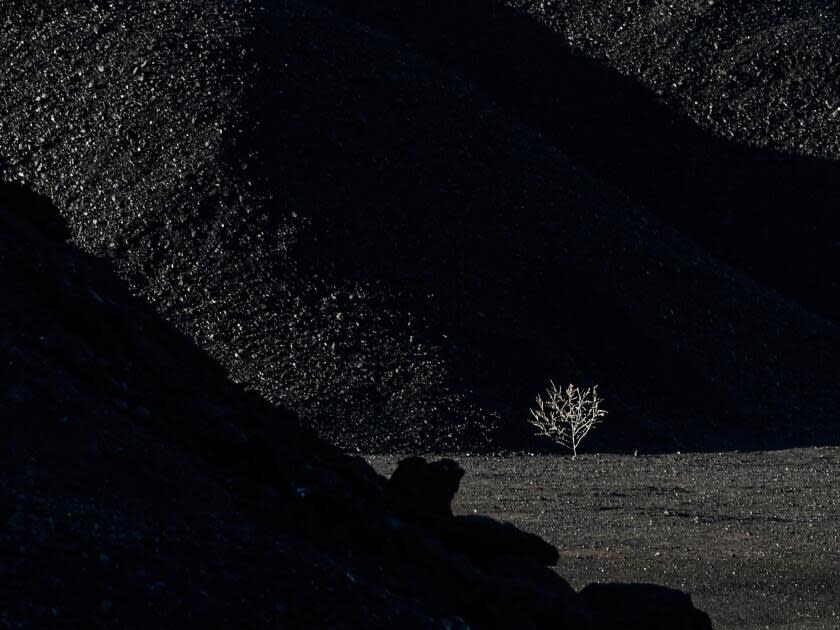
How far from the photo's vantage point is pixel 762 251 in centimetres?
3875

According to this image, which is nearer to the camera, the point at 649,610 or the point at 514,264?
the point at 649,610

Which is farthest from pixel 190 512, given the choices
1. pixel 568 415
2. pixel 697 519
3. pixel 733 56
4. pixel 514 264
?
pixel 733 56

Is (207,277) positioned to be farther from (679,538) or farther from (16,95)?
(679,538)

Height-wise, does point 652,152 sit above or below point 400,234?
above

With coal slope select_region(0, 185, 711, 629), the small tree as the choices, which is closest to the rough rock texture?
the small tree

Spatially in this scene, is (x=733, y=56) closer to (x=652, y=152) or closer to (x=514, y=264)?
(x=652, y=152)

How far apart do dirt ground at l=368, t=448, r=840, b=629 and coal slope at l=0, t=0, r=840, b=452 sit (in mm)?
2794

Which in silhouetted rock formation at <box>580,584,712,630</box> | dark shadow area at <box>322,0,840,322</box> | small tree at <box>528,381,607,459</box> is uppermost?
dark shadow area at <box>322,0,840,322</box>

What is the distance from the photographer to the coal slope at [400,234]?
27.2 m

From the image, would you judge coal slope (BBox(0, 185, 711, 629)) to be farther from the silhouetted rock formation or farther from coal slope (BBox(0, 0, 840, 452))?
coal slope (BBox(0, 0, 840, 452))

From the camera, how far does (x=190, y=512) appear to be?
8.12 metres

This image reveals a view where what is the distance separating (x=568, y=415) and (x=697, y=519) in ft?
23.4

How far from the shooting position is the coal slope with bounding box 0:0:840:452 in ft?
Answer: 89.1

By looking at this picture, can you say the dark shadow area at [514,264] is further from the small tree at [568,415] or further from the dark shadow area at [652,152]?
the dark shadow area at [652,152]
